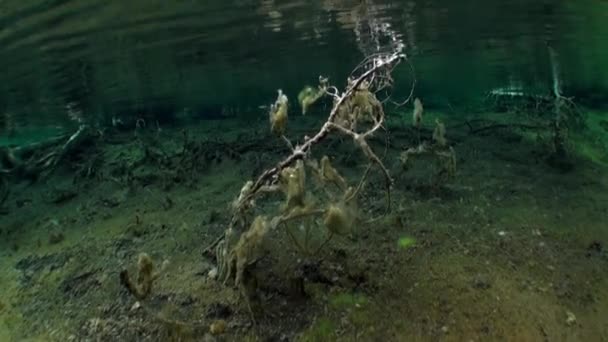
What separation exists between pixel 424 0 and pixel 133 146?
11.3 metres

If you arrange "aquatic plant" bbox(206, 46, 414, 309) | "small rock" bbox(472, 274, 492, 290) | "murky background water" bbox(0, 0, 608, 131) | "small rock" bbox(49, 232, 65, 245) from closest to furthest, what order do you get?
"aquatic plant" bbox(206, 46, 414, 309) < "small rock" bbox(472, 274, 492, 290) < "small rock" bbox(49, 232, 65, 245) < "murky background water" bbox(0, 0, 608, 131)

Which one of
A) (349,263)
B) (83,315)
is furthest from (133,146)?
(349,263)

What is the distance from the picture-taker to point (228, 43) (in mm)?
18891

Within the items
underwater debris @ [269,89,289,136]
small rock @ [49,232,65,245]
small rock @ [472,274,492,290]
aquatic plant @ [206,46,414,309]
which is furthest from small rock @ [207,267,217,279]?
small rock @ [49,232,65,245]

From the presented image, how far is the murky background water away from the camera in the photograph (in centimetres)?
1362

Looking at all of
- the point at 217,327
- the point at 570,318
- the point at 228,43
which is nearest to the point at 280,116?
the point at 217,327

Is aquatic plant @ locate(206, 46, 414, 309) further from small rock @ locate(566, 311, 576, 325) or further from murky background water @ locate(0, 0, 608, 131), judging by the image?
murky background water @ locate(0, 0, 608, 131)

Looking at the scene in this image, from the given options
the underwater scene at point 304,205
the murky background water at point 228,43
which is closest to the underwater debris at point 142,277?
the underwater scene at point 304,205

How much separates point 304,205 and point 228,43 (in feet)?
52.9

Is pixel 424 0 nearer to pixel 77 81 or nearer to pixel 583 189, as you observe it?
pixel 583 189

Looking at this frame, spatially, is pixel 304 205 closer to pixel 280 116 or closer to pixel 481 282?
pixel 280 116

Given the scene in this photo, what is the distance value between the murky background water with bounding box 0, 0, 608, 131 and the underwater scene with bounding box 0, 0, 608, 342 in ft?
0.51

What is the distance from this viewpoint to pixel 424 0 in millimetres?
14789

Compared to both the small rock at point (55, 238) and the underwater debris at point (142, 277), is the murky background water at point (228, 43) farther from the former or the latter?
the underwater debris at point (142, 277)
